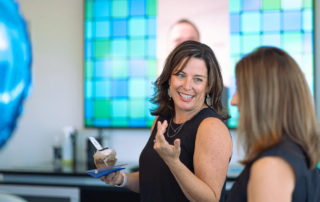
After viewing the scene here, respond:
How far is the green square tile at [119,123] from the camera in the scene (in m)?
2.99

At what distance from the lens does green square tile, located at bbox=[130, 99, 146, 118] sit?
2.96 meters

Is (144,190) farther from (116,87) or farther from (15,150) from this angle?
(15,150)

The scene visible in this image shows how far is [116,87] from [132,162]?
648 millimetres

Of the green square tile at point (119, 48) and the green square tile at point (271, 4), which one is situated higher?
the green square tile at point (271, 4)

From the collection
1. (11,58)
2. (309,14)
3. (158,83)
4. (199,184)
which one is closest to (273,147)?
(199,184)

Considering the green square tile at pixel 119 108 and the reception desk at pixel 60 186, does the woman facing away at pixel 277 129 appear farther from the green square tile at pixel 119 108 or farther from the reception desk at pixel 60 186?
the green square tile at pixel 119 108

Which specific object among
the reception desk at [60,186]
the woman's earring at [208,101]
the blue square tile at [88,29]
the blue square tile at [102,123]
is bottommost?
the reception desk at [60,186]

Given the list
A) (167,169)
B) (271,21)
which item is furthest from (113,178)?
(271,21)

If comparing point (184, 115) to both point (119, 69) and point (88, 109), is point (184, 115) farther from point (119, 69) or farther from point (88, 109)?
point (88, 109)

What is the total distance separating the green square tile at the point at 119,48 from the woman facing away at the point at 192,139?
1.41 meters

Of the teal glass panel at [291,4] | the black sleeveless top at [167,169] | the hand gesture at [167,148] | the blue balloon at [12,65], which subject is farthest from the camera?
the blue balloon at [12,65]

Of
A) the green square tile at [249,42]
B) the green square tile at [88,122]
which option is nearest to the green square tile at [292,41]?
the green square tile at [249,42]

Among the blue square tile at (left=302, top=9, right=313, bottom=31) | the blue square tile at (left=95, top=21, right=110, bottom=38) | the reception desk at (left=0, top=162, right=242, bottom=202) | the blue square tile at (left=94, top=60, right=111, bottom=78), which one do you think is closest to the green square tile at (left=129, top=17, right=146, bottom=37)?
the blue square tile at (left=95, top=21, right=110, bottom=38)

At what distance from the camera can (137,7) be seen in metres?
2.96
